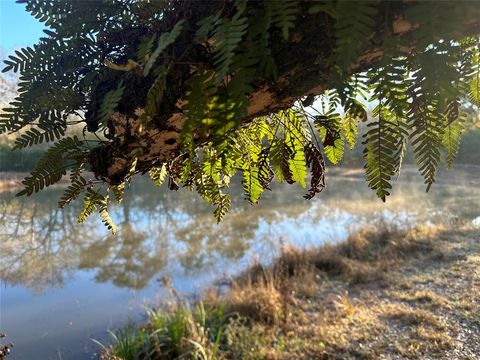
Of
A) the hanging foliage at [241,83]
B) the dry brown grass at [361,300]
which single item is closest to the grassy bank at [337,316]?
the dry brown grass at [361,300]

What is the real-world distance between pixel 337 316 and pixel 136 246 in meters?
6.88

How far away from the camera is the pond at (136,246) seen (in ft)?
19.8

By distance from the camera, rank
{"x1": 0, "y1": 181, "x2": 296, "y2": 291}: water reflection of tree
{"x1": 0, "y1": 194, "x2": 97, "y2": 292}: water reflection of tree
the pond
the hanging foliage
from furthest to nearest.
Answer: {"x1": 0, "y1": 181, "x2": 296, "y2": 291}: water reflection of tree, {"x1": 0, "y1": 194, "x2": 97, "y2": 292}: water reflection of tree, the pond, the hanging foliage

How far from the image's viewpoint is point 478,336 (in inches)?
125

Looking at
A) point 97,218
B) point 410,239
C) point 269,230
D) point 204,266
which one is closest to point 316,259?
→ point 410,239

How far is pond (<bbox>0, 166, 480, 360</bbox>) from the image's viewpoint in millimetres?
6023

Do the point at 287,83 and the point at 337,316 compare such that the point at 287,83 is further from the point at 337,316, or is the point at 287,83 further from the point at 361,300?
the point at 361,300

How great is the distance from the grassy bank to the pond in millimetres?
1199

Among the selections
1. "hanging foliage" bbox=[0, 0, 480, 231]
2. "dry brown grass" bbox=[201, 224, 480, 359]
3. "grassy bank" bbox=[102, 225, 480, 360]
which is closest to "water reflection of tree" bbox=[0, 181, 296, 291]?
"dry brown grass" bbox=[201, 224, 480, 359]

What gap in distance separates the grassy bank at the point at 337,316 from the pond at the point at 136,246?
120 centimetres

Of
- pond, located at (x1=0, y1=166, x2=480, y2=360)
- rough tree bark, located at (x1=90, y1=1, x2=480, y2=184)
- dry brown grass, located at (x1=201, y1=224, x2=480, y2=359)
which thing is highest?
rough tree bark, located at (x1=90, y1=1, x2=480, y2=184)

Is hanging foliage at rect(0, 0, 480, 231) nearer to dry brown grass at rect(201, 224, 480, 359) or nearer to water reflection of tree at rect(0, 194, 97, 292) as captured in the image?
dry brown grass at rect(201, 224, 480, 359)

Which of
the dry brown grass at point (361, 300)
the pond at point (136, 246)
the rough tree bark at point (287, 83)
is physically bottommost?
the pond at point (136, 246)

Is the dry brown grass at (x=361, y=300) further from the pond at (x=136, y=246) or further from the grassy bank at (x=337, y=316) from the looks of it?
the pond at (x=136, y=246)
